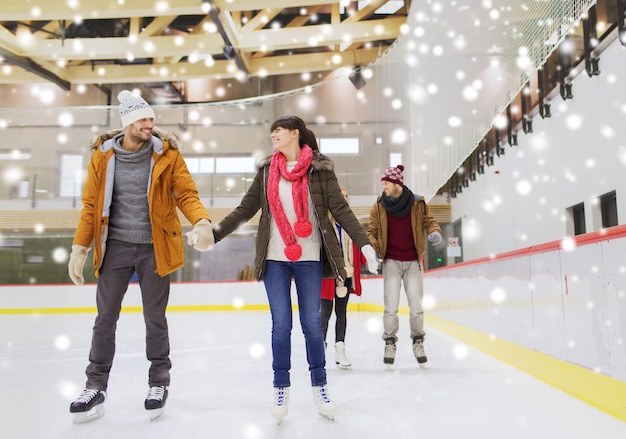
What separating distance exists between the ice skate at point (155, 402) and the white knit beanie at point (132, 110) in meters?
1.07

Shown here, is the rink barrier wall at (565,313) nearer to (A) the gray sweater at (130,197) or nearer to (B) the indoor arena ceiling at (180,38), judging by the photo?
(A) the gray sweater at (130,197)

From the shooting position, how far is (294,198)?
2109mm

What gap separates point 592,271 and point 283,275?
139 cm

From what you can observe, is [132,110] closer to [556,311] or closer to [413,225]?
[413,225]

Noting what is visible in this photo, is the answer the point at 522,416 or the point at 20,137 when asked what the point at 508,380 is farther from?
the point at 20,137

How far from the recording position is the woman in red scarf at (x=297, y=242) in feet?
6.86

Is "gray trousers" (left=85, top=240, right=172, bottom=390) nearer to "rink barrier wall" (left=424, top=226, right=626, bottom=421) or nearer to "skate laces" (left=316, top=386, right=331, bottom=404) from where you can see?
"skate laces" (left=316, top=386, right=331, bottom=404)

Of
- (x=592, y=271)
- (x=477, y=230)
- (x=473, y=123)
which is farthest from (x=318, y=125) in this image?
(x=592, y=271)

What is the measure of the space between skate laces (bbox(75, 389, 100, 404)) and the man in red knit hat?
72.1 inches

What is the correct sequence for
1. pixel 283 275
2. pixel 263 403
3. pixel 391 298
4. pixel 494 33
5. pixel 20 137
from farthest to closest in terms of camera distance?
1. pixel 20 137
2. pixel 494 33
3. pixel 391 298
4. pixel 263 403
5. pixel 283 275

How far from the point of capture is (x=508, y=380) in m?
3.05

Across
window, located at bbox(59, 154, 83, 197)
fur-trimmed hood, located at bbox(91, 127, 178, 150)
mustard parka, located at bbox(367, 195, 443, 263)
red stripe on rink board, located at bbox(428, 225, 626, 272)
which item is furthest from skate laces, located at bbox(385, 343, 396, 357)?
window, located at bbox(59, 154, 83, 197)

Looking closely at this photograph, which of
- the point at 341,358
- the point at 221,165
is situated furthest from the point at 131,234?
the point at 221,165

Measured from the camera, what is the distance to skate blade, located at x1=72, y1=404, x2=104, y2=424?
2.06m
